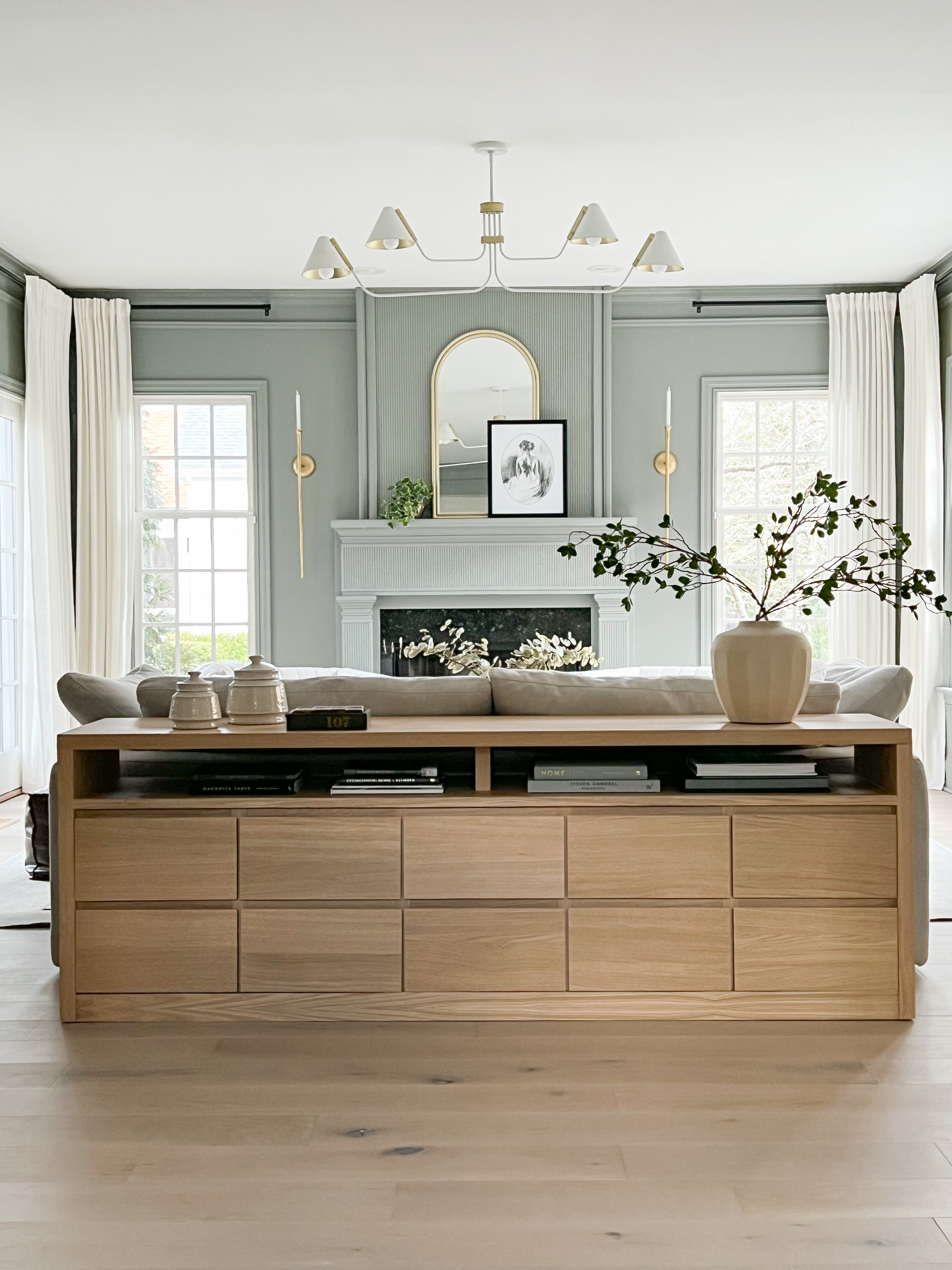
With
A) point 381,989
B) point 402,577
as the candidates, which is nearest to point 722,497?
point 402,577

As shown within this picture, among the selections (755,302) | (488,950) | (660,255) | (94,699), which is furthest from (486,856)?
(755,302)

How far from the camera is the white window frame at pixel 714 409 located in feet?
21.7

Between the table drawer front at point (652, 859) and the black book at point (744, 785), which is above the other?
Answer: the black book at point (744, 785)

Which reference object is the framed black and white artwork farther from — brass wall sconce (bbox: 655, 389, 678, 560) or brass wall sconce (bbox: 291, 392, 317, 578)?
brass wall sconce (bbox: 291, 392, 317, 578)

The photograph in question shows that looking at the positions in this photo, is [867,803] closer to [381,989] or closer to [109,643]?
[381,989]

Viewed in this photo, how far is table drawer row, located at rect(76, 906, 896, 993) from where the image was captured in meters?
2.63

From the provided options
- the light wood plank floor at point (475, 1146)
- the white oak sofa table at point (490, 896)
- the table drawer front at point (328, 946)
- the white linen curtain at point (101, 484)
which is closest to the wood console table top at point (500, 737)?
the white oak sofa table at point (490, 896)

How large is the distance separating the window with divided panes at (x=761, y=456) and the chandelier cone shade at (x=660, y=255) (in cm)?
280

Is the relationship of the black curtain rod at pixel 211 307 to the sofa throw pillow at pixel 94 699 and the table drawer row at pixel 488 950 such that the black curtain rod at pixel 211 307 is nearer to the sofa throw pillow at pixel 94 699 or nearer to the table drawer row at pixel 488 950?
the sofa throw pillow at pixel 94 699

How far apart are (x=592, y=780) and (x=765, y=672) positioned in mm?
473

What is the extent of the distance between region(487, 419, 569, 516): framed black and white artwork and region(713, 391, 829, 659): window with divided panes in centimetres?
96

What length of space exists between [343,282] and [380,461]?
99cm

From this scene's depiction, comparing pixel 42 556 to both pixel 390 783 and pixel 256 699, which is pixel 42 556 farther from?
pixel 390 783

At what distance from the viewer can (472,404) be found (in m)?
6.58
